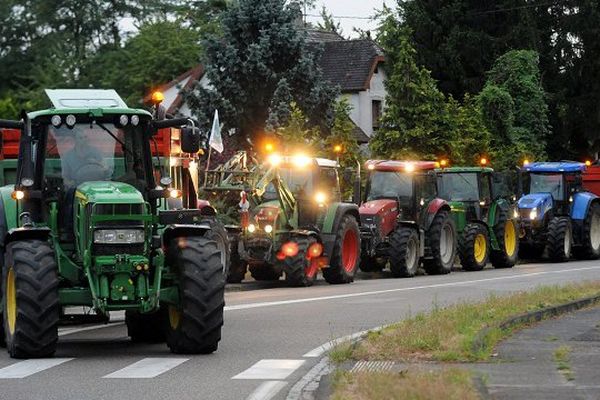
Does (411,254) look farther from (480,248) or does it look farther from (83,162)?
(83,162)

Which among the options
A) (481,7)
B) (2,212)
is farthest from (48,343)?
(481,7)

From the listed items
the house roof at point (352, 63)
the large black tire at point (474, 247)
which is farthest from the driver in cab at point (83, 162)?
the house roof at point (352, 63)

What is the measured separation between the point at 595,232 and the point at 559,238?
10.1ft

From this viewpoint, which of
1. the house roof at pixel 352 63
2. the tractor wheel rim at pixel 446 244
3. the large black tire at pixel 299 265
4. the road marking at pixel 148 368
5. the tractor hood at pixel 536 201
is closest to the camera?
the road marking at pixel 148 368

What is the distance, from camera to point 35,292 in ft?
49.4

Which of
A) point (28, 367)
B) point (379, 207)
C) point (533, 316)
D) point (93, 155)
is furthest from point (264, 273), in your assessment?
point (28, 367)

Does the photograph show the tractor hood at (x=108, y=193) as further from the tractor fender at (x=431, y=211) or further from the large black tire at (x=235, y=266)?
the tractor fender at (x=431, y=211)

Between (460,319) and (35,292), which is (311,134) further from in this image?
(35,292)

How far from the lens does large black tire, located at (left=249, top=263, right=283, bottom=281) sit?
100 feet

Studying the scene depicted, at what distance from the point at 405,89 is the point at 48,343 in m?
31.1

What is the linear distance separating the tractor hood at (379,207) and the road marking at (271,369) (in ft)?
56.2

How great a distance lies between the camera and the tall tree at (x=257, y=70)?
53.4 metres

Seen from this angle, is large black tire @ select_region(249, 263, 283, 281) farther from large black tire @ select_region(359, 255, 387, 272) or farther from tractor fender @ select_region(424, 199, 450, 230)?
tractor fender @ select_region(424, 199, 450, 230)

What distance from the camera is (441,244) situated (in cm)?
3488
